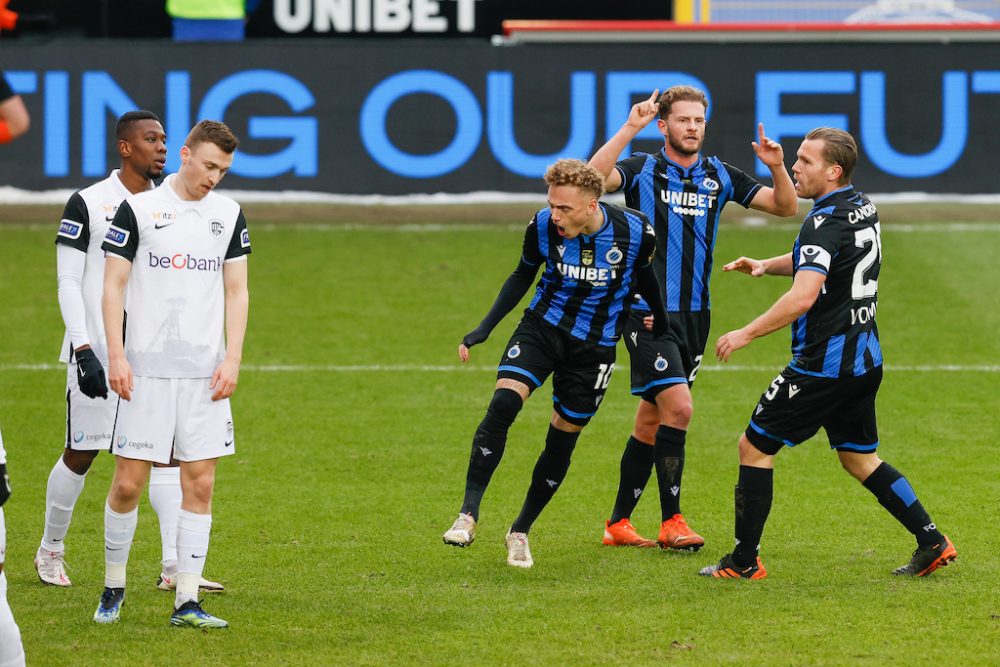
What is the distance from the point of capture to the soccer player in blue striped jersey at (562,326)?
718 cm

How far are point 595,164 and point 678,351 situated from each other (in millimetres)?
1112

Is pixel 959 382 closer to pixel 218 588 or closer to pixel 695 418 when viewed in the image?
pixel 695 418

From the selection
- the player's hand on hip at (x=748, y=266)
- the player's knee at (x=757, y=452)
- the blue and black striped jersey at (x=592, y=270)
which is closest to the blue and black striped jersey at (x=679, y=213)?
the blue and black striped jersey at (x=592, y=270)

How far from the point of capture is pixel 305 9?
22.3 m

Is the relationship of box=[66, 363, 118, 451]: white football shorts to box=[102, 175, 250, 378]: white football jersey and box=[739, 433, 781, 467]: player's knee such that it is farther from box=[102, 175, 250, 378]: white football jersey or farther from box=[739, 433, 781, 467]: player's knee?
box=[739, 433, 781, 467]: player's knee

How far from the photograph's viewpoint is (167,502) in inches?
272

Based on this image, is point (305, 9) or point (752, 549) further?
point (305, 9)

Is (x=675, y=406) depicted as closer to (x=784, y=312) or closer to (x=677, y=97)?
(x=784, y=312)

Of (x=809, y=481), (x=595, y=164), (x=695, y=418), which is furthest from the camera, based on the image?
(x=695, y=418)

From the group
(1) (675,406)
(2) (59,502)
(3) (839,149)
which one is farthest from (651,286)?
(2) (59,502)

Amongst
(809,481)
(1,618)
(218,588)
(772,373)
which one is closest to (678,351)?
(809,481)

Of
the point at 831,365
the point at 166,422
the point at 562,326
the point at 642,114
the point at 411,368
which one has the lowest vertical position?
the point at 411,368

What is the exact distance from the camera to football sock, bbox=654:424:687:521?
7.80 meters

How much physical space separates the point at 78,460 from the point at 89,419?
277mm
